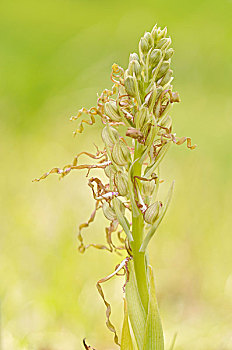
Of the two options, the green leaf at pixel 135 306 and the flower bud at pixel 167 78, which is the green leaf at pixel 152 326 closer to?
the green leaf at pixel 135 306

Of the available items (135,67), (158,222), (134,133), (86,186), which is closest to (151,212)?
(158,222)

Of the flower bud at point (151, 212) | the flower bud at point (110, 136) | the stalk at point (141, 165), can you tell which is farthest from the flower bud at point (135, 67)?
the flower bud at point (151, 212)

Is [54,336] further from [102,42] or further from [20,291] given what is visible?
[102,42]

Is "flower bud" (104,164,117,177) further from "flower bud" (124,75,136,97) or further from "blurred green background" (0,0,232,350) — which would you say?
"blurred green background" (0,0,232,350)

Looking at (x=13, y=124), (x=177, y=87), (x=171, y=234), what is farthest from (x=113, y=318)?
(x=177, y=87)

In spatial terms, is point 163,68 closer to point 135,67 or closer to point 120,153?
point 135,67

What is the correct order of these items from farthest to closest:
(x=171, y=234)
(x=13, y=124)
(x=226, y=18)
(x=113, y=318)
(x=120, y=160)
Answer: (x=226, y=18) < (x=13, y=124) < (x=171, y=234) < (x=113, y=318) < (x=120, y=160)
